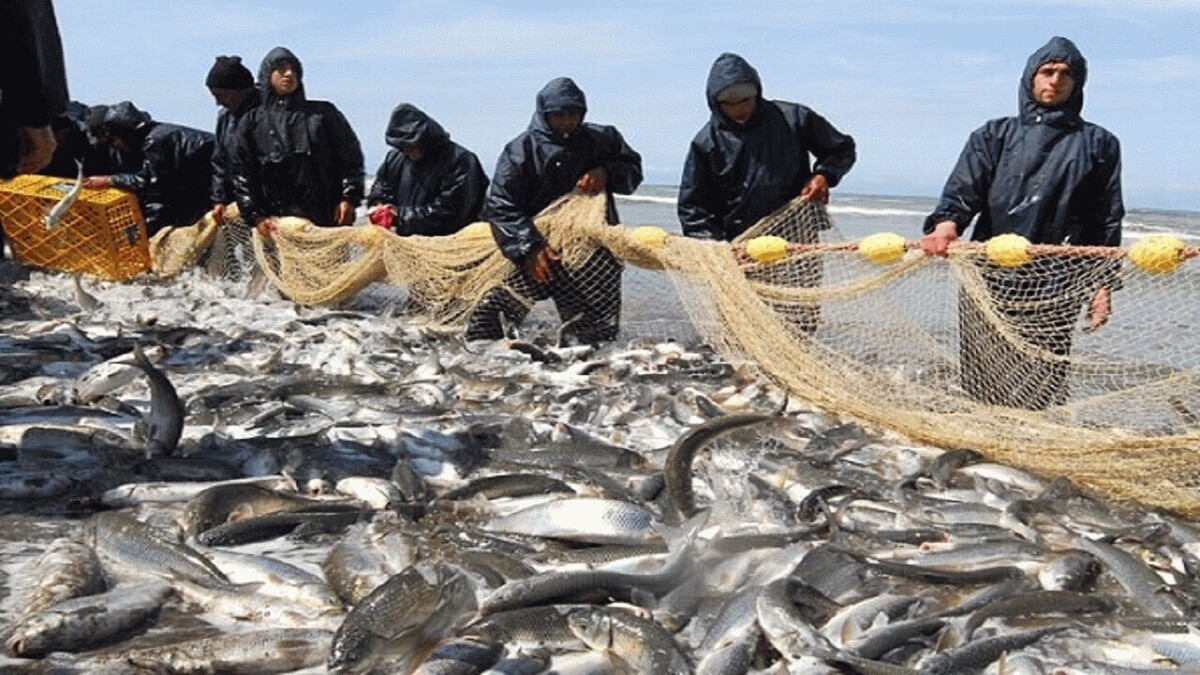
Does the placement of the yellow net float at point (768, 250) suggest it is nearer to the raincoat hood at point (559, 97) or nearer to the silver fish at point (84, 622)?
the raincoat hood at point (559, 97)

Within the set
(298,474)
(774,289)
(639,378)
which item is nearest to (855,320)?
(774,289)

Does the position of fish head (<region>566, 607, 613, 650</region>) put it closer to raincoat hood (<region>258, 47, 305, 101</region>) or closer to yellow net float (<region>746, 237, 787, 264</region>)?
yellow net float (<region>746, 237, 787, 264</region>)

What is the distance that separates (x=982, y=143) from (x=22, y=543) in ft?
17.1

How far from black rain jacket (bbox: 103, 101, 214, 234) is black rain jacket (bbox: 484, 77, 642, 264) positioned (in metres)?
5.52

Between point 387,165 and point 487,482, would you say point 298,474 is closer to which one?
point 487,482

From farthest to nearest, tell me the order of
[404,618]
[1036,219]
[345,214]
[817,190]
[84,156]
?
[84,156] → [345,214] → [817,190] → [1036,219] → [404,618]

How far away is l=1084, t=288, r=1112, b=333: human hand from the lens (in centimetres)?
574

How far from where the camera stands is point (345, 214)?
11.5 metres

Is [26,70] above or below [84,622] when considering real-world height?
above

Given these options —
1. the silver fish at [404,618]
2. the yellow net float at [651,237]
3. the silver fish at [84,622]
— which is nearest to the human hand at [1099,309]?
the yellow net float at [651,237]

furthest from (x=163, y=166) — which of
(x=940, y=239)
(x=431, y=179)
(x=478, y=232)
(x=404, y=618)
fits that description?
(x=404, y=618)

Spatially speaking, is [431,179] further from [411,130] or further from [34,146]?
[34,146]

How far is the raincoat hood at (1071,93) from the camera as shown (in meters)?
6.32

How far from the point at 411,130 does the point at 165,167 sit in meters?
4.38
